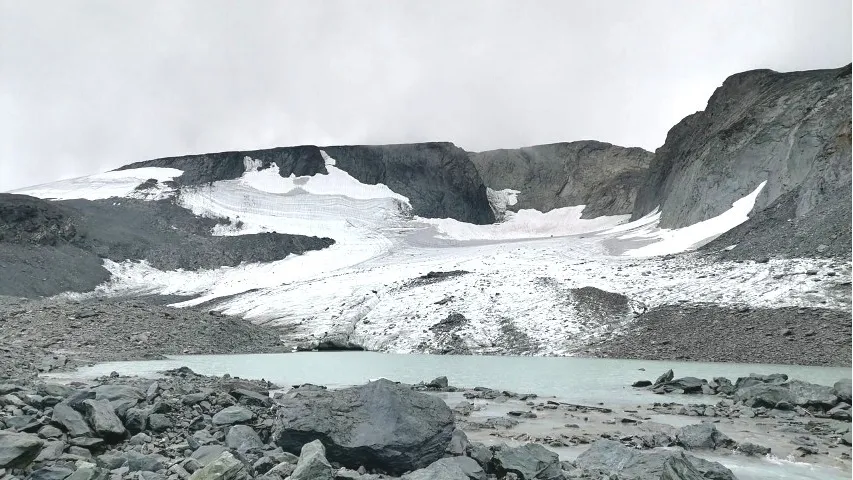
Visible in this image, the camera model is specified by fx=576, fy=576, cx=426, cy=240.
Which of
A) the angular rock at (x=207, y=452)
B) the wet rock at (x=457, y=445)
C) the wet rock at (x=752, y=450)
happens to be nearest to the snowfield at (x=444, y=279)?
the wet rock at (x=752, y=450)

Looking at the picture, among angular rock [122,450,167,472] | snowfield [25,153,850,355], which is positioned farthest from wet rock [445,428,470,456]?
snowfield [25,153,850,355]

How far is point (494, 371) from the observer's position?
71.8 ft

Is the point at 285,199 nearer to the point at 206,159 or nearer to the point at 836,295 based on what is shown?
the point at 206,159

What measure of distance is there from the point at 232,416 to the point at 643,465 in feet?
20.5

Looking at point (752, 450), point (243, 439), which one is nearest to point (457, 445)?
point (243, 439)

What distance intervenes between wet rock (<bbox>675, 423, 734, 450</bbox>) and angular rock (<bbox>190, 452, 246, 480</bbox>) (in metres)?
7.12

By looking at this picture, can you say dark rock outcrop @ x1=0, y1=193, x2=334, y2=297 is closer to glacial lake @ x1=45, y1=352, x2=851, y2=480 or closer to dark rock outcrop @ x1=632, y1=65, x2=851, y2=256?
glacial lake @ x1=45, y1=352, x2=851, y2=480

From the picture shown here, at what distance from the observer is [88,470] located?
231 inches

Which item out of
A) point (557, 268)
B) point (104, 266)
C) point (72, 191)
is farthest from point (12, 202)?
point (557, 268)

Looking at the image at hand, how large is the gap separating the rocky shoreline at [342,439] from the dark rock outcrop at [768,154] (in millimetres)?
26767

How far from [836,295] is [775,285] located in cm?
290

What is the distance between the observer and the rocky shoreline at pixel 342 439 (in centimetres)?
652

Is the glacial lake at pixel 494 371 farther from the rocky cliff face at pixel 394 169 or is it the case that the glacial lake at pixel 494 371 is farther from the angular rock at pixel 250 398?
the rocky cliff face at pixel 394 169

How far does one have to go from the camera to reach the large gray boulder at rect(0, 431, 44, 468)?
601 centimetres
